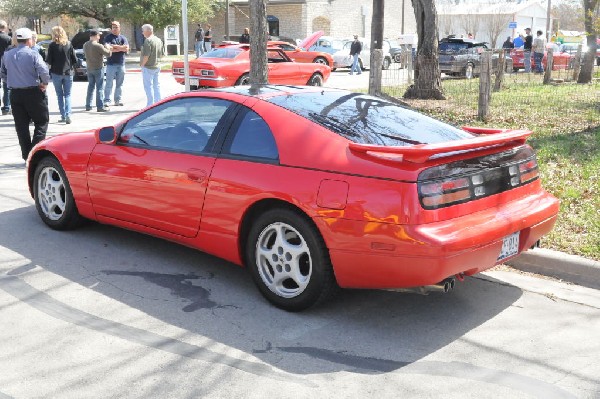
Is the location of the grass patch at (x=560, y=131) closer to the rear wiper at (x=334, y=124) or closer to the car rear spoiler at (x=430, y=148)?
the car rear spoiler at (x=430, y=148)

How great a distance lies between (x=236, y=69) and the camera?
1748 cm

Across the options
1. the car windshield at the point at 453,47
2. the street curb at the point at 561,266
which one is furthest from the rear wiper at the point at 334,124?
the car windshield at the point at 453,47

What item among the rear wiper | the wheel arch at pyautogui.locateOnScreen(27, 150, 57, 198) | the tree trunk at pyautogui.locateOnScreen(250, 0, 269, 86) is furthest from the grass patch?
the wheel arch at pyautogui.locateOnScreen(27, 150, 57, 198)

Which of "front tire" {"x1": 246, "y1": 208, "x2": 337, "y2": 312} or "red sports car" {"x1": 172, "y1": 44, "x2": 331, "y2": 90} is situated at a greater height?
"red sports car" {"x1": 172, "y1": 44, "x2": 331, "y2": 90}

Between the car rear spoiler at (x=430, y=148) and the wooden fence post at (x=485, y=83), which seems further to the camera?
the wooden fence post at (x=485, y=83)

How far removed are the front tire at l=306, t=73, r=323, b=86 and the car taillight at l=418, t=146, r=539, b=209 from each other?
48.5 ft

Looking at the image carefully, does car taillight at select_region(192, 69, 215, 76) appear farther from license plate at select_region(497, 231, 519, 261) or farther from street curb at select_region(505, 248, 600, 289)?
license plate at select_region(497, 231, 519, 261)

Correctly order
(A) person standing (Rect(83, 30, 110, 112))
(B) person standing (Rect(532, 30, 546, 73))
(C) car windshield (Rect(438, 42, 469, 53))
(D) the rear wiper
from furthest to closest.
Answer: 1. (C) car windshield (Rect(438, 42, 469, 53))
2. (B) person standing (Rect(532, 30, 546, 73))
3. (A) person standing (Rect(83, 30, 110, 112))
4. (D) the rear wiper

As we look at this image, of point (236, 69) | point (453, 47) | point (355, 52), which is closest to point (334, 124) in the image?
point (236, 69)

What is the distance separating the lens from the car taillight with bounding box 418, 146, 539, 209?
13.9ft

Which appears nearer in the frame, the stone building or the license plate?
the license plate

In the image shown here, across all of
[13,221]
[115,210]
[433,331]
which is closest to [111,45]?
[13,221]

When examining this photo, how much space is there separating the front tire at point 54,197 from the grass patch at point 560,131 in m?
4.14

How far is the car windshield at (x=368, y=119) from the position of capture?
4.80 meters
